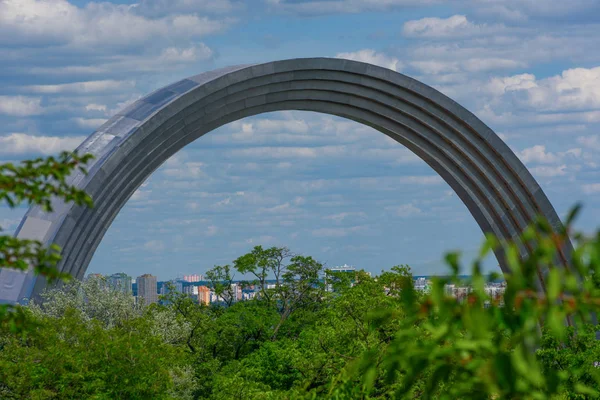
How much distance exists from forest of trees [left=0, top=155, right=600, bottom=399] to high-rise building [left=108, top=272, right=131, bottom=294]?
0.57 meters

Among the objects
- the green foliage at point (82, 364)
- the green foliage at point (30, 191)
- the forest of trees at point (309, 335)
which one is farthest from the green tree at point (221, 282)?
the green foliage at point (30, 191)

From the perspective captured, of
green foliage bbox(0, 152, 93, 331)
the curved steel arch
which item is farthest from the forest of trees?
the curved steel arch

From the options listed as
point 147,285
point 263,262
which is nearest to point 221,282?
point 263,262

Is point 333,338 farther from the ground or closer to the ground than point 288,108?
closer to the ground

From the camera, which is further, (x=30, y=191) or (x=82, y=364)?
(x=82, y=364)

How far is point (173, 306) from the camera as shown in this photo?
38.3m

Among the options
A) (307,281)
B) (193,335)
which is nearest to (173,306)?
(193,335)

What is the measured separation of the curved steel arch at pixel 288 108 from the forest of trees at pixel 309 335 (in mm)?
1372

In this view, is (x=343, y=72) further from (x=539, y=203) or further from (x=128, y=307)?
(x=128, y=307)

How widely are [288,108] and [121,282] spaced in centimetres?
822

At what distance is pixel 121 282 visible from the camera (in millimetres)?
28031

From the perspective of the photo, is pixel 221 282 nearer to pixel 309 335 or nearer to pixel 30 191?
pixel 309 335

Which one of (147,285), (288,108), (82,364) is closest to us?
(82,364)

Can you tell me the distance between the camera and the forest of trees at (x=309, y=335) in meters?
3.75
